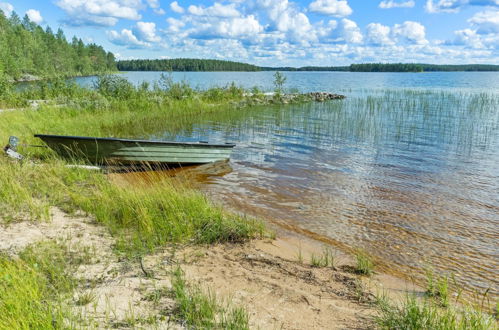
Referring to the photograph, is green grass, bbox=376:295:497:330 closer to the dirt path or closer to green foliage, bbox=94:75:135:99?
the dirt path

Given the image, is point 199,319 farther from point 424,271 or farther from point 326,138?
point 326,138

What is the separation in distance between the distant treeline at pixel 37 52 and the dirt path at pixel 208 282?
60.2 m

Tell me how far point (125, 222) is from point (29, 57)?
282 feet

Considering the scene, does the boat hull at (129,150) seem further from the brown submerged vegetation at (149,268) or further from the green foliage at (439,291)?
the green foliage at (439,291)

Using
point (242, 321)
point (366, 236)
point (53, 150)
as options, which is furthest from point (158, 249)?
point (53, 150)

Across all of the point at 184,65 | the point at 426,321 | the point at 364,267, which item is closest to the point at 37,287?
the point at 426,321

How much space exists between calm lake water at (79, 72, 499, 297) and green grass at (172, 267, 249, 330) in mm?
2935

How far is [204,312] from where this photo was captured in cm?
327

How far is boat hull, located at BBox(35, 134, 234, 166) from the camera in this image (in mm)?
9219

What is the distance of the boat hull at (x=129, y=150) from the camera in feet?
30.2

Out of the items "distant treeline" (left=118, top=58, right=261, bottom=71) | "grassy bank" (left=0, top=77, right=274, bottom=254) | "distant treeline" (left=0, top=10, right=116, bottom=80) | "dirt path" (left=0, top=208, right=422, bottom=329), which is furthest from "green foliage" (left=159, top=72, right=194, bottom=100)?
"distant treeline" (left=118, top=58, right=261, bottom=71)

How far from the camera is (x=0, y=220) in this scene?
5.08 meters

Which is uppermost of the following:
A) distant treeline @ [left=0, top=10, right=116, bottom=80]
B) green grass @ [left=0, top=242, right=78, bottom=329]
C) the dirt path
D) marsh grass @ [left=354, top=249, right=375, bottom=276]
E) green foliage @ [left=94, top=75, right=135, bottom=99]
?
distant treeline @ [left=0, top=10, right=116, bottom=80]

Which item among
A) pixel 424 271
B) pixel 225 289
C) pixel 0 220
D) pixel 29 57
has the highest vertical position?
pixel 29 57
